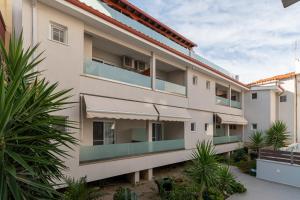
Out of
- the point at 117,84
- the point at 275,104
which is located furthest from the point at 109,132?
the point at 275,104

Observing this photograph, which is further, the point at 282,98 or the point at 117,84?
the point at 282,98

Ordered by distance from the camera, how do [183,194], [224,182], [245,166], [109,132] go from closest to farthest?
1. [183,194]
2. [224,182]
3. [109,132]
4. [245,166]

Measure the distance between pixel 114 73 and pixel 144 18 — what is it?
18337mm

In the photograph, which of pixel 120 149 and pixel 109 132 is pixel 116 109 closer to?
pixel 120 149

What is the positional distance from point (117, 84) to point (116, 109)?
1.75 metres

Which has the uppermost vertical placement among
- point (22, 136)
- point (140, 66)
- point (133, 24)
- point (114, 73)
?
point (133, 24)

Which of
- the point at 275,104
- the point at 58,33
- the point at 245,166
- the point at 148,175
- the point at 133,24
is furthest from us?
the point at 275,104

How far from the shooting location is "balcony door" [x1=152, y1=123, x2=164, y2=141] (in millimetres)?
18597

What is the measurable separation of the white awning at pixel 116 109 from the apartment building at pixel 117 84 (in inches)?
2.1

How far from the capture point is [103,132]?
14.0 metres

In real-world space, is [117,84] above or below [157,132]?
above

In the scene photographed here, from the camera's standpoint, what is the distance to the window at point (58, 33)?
10344 mm

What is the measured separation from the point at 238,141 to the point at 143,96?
19.1 meters

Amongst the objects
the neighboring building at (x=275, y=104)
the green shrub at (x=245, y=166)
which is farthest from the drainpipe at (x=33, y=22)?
the neighboring building at (x=275, y=104)
